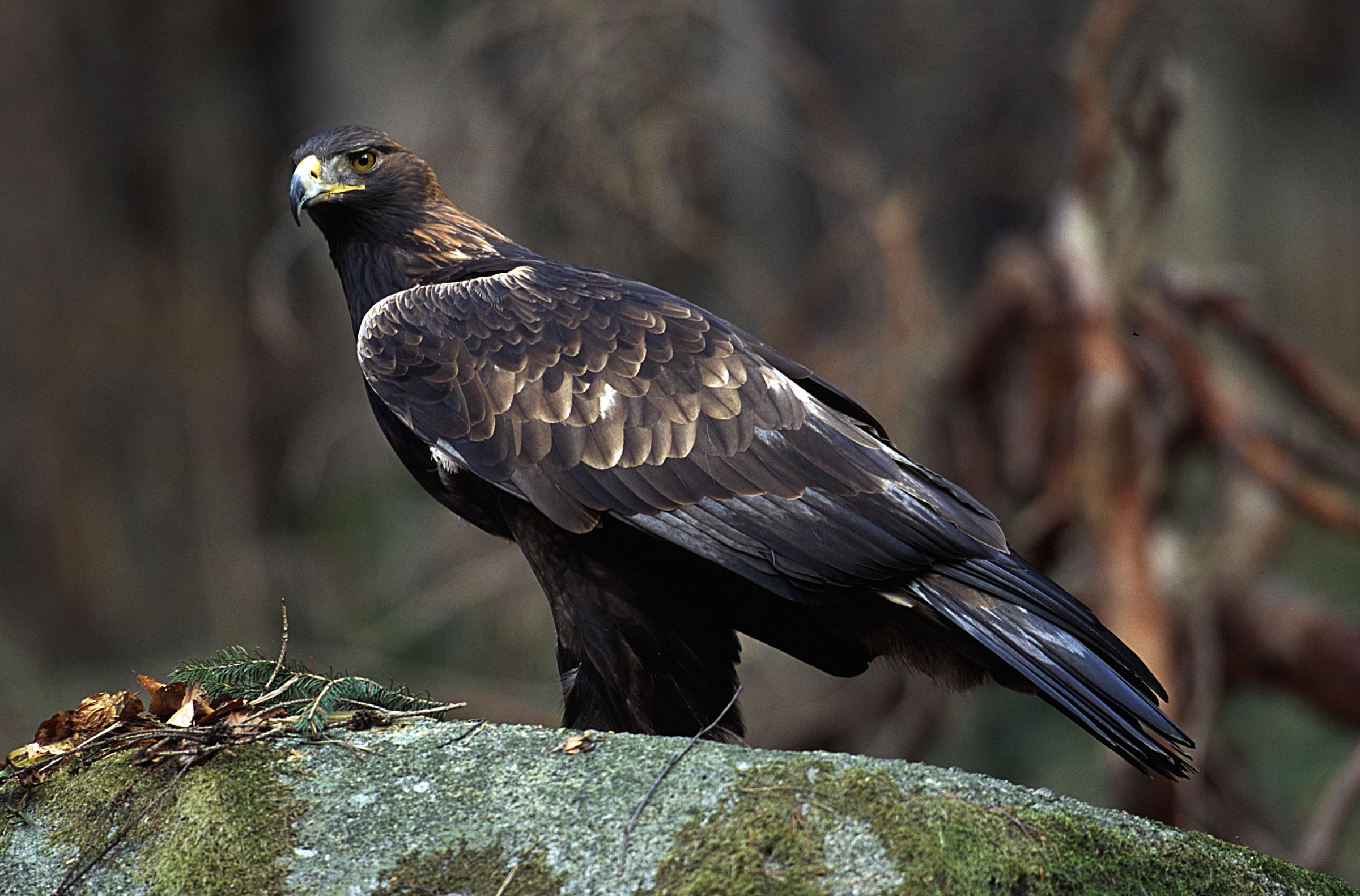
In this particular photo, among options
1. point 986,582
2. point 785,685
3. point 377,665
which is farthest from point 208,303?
point 986,582

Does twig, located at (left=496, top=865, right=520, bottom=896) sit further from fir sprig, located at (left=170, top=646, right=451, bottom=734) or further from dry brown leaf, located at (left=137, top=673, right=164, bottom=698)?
dry brown leaf, located at (left=137, top=673, right=164, bottom=698)

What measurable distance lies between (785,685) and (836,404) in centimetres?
337

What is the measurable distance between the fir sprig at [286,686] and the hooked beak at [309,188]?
55.3 inches

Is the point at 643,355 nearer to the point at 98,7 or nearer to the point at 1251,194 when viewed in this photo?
the point at 98,7

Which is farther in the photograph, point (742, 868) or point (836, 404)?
point (836, 404)

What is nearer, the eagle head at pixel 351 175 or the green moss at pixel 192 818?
the green moss at pixel 192 818

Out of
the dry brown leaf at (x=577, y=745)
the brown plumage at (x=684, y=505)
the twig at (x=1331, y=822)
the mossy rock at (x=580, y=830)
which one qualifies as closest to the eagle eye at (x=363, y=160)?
the brown plumage at (x=684, y=505)

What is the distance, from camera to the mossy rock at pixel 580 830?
247 cm

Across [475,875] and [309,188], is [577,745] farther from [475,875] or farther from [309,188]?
[309,188]

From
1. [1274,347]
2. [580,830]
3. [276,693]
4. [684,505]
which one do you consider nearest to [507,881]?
[580,830]

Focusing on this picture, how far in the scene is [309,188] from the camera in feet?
13.7

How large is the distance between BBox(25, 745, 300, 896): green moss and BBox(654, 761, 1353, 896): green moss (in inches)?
28.9

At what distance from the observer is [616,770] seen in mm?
2709

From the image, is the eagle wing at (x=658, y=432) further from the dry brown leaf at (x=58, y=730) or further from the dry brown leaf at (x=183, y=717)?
the dry brown leaf at (x=58, y=730)
